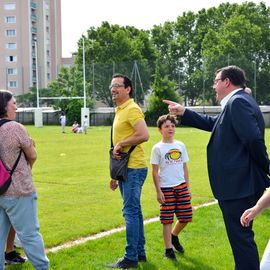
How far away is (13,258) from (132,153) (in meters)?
1.87

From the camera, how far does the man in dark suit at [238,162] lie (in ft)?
13.7

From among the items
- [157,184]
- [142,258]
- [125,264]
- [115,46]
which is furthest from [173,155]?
[115,46]

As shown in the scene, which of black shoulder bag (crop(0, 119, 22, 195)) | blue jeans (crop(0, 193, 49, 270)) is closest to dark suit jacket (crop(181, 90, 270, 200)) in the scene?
blue jeans (crop(0, 193, 49, 270))

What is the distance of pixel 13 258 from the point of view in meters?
5.68

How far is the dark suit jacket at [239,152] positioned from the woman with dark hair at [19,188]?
175 centimetres

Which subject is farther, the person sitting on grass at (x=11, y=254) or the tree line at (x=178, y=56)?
the tree line at (x=178, y=56)

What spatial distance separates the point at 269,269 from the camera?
3.52 meters

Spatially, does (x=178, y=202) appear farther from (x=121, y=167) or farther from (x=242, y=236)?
(x=242, y=236)

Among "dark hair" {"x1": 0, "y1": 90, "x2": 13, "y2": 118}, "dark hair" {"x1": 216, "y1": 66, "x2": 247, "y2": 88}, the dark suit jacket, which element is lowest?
the dark suit jacket

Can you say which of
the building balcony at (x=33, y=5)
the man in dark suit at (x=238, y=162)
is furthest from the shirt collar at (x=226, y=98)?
the building balcony at (x=33, y=5)

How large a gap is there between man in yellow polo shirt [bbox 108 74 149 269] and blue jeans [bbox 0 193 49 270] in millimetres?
1034

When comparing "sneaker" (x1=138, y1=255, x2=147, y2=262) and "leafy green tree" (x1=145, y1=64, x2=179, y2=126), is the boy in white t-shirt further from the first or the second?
"leafy green tree" (x1=145, y1=64, x2=179, y2=126)

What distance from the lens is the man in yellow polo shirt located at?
5.34m

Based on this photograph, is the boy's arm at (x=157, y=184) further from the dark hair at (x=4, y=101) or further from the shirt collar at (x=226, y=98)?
the dark hair at (x=4, y=101)
